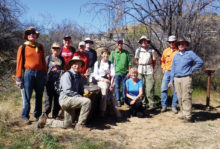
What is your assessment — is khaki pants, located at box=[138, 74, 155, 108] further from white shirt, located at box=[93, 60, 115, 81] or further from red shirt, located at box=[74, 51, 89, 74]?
red shirt, located at box=[74, 51, 89, 74]

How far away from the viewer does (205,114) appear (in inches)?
236

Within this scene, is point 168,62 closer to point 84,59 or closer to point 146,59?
point 146,59

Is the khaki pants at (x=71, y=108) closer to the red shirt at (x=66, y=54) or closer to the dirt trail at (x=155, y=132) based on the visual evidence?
the dirt trail at (x=155, y=132)

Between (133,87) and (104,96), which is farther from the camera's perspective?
(133,87)

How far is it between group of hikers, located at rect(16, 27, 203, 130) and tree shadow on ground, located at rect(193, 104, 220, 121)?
611 mm

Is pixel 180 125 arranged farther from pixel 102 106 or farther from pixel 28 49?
pixel 28 49

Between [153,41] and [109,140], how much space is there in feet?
13.2

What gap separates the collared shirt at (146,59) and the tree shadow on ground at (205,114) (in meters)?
1.72

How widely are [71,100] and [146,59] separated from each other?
2515mm

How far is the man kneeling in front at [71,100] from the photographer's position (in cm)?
426

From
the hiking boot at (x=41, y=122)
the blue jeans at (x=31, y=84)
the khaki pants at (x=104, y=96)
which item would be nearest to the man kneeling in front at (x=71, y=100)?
the hiking boot at (x=41, y=122)

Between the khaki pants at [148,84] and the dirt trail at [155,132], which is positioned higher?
the khaki pants at [148,84]

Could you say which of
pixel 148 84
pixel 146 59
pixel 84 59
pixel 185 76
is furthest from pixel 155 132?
pixel 84 59

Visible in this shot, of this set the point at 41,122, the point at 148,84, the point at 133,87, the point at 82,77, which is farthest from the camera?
the point at 148,84
